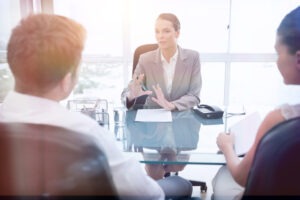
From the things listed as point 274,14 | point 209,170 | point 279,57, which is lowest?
point 209,170

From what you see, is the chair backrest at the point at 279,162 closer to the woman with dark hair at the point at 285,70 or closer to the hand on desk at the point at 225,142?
the woman with dark hair at the point at 285,70

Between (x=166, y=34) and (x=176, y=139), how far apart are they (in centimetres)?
91

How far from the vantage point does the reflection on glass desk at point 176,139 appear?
140cm

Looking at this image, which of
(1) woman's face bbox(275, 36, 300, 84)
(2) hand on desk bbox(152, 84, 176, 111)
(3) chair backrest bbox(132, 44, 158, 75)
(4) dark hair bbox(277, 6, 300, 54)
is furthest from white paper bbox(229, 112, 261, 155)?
(3) chair backrest bbox(132, 44, 158, 75)

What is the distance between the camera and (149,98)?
2.17m

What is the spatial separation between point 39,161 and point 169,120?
1.16 metres

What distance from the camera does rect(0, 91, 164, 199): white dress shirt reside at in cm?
85

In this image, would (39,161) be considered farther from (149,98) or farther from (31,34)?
(149,98)

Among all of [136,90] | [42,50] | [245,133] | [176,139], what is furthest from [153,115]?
[42,50]

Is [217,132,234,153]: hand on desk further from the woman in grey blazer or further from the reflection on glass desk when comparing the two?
the woman in grey blazer

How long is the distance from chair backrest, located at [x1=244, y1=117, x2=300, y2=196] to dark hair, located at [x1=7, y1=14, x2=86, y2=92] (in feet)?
1.90

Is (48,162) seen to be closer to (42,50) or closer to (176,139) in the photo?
(42,50)

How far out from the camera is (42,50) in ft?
2.86

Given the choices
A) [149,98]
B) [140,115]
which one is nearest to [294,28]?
[140,115]
